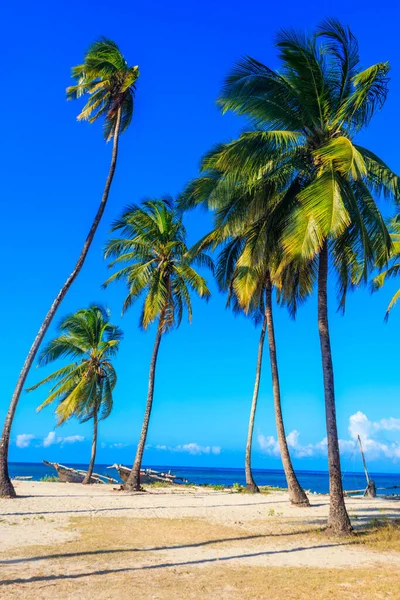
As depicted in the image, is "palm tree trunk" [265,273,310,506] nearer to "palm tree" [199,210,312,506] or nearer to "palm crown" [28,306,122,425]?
"palm tree" [199,210,312,506]

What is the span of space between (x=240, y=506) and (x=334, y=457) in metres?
6.64

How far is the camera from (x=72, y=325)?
2756cm

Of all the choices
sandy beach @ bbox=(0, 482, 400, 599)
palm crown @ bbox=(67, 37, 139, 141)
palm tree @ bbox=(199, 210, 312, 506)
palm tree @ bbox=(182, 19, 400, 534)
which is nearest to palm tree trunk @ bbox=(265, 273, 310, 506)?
palm tree @ bbox=(199, 210, 312, 506)

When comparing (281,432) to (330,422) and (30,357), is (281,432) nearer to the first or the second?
(330,422)

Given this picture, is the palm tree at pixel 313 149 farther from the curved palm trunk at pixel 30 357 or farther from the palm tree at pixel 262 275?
the curved palm trunk at pixel 30 357

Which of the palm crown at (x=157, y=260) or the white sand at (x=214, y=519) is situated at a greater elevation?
the palm crown at (x=157, y=260)

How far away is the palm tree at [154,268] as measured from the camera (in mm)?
21703

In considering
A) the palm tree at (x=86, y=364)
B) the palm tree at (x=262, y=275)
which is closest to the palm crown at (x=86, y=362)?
the palm tree at (x=86, y=364)

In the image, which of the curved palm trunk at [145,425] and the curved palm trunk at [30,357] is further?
the curved palm trunk at [145,425]

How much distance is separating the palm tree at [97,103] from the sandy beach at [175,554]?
3078mm

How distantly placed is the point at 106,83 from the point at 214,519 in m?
14.1

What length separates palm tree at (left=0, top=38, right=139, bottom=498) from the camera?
16344 mm

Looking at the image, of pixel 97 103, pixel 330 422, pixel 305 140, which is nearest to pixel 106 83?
pixel 97 103

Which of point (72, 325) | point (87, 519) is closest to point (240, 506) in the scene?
point (87, 519)
